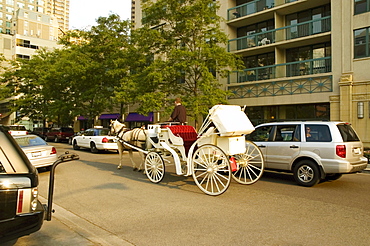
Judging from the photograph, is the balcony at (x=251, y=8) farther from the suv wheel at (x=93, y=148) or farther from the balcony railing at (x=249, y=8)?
the suv wheel at (x=93, y=148)

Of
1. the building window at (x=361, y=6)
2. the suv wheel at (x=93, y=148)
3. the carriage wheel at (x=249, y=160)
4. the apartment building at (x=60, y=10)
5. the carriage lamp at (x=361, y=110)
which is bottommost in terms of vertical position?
the suv wheel at (x=93, y=148)

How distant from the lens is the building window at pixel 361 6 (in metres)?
19.4

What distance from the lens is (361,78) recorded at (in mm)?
19500

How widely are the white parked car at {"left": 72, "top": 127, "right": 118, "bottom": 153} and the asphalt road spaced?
29.5 feet

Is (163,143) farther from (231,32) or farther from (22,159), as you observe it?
(231,32)

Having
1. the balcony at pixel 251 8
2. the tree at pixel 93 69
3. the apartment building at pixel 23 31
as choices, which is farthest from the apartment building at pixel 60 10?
the balcony at pixel 251 8

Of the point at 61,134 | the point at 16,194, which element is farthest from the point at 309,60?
the point at 61,134

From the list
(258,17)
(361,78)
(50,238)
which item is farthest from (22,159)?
(258,17)

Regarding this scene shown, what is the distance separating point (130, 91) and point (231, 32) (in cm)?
1094

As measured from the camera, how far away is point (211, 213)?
6.07 meters

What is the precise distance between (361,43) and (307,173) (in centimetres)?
1507

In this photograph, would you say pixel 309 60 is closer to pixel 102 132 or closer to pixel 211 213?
pixel 102 132

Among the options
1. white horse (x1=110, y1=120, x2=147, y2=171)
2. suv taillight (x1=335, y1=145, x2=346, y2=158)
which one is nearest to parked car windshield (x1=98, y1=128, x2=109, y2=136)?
white horse (x1=110, y1=120, x2=147, y2=171)

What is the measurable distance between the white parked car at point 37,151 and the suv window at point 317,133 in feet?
29.4
